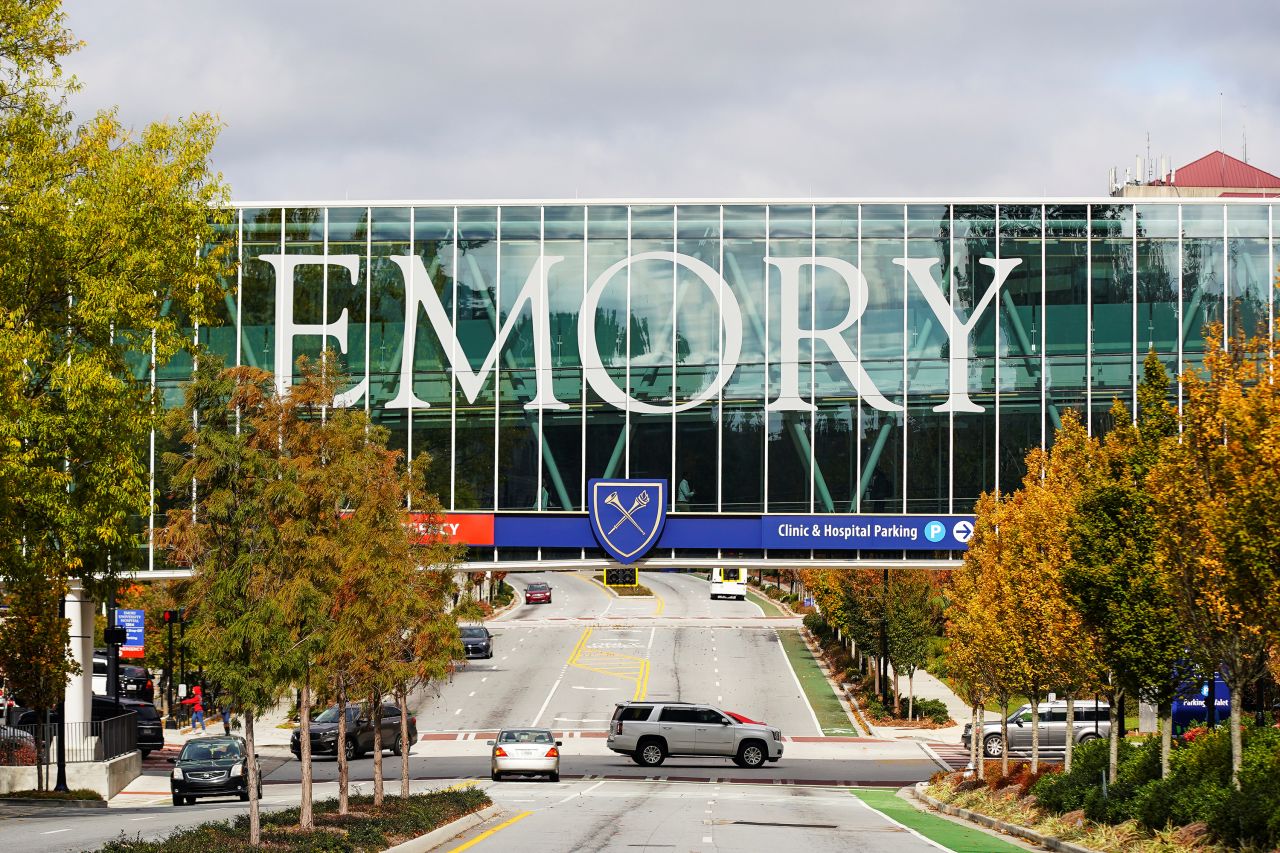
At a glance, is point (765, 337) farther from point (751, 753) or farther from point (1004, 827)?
point (1004, 827)

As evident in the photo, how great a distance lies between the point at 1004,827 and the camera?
28.0 m

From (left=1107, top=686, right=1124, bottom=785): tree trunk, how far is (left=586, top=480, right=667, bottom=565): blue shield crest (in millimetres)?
20088

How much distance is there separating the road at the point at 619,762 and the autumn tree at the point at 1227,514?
5.83 m

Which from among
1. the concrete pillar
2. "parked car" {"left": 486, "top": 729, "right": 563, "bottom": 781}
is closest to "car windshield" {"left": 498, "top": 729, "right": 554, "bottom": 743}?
"parked car" {"left": 486, "top": 729, "right": 563, "bottom": 781}

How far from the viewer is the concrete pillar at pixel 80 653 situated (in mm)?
43906

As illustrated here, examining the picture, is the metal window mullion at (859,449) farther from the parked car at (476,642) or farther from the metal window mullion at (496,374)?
the parked car at (476,642)

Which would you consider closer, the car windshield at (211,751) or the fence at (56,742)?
the car windshield at (211,751)

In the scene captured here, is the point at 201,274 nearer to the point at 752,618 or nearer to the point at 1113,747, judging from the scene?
the point at 1113,747

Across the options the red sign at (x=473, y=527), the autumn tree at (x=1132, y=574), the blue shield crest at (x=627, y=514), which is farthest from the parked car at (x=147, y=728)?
the autumn tree at (x=1132, y=574)

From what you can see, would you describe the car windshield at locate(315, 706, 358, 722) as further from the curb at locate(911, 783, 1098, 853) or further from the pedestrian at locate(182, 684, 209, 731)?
the curb at locate(911, 783, 1098, 853)

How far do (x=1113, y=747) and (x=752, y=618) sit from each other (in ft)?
234

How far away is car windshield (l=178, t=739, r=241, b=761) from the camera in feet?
120

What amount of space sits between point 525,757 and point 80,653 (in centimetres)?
1492

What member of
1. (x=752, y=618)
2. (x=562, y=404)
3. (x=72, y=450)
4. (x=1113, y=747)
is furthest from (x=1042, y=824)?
(x=752, y=618)
